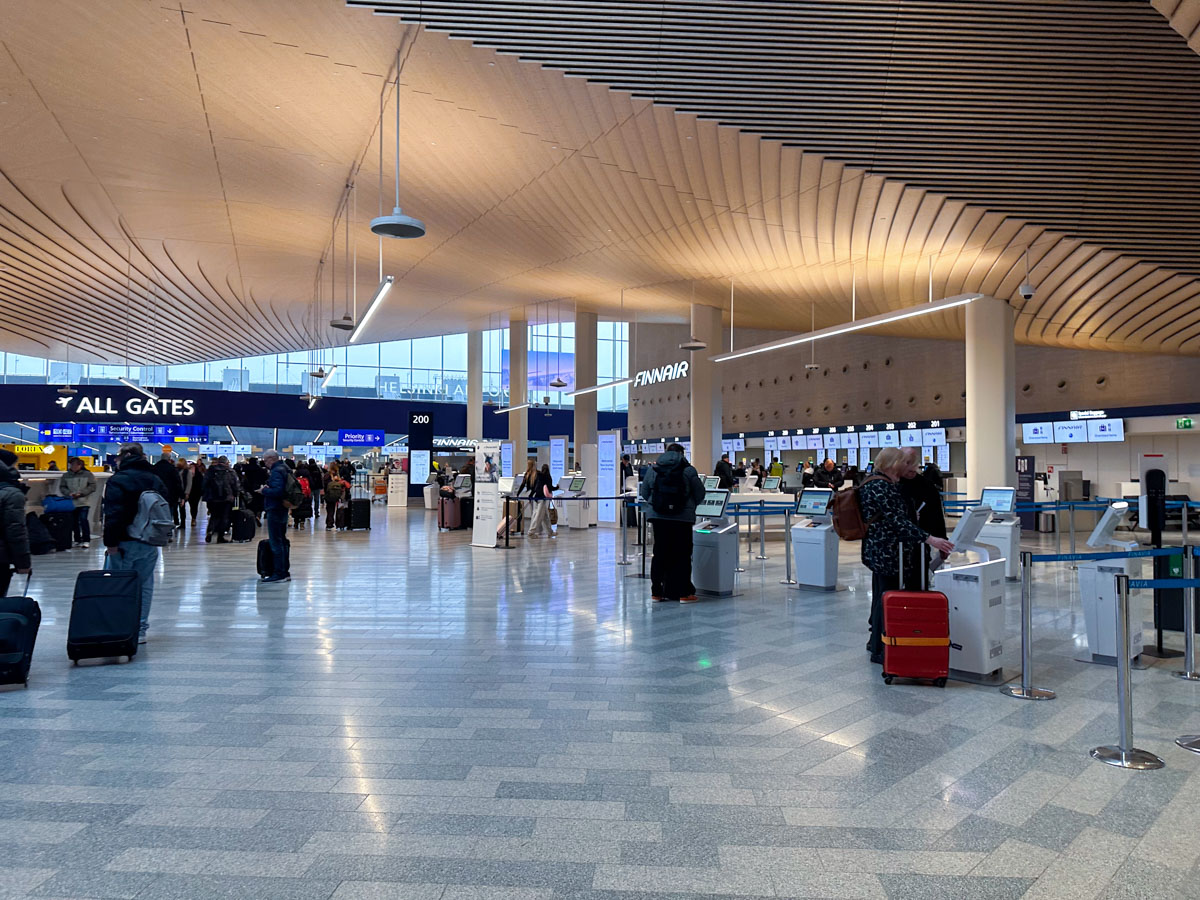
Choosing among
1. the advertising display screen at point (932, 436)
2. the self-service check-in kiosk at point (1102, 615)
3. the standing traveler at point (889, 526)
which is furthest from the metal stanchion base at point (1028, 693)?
the advertising display screen at point (932, 436)

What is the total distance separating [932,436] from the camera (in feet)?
71.9

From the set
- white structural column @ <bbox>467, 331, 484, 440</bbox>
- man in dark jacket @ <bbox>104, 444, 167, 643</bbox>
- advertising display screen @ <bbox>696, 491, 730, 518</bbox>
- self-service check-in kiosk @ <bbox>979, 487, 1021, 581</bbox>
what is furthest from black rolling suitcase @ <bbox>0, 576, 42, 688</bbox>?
white structural column @ <bbox>467, 331, 484, 440</bbox>

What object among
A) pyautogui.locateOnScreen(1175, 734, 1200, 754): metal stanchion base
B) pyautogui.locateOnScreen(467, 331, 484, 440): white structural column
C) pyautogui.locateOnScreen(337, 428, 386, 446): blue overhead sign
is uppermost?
pyautogui.locateOnScreen(467, 331, 484, 440): white structural column

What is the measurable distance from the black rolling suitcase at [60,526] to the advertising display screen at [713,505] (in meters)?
10.2

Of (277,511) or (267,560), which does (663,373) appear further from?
(277,511)

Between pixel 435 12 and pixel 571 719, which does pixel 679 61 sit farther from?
pixel 571 719

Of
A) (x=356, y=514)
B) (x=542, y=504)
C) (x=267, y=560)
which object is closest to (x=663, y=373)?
(x=356, y=514)

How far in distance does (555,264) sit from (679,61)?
833cm

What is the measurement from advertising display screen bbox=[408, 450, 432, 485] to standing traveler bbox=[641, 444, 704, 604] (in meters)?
21.9

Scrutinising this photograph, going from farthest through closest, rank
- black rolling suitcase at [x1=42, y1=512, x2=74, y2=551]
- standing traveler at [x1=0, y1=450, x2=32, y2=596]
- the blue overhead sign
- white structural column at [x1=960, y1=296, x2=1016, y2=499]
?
the blue overhead sign
white structural column at [x1=960, y1=296, x2=1016, y2=499]
black rolling suitcase at [x1=42, y1=512, x2=74, y2=551]
standing traveler at [x1=0, y1=450, x2=32, y2=596]

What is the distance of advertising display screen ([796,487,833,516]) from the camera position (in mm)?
8750

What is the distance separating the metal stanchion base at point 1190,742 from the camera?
12.6 ft

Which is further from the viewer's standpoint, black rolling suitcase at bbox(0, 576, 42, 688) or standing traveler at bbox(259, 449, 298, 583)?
standing traveler at bbox(259, 449, 298, 583)

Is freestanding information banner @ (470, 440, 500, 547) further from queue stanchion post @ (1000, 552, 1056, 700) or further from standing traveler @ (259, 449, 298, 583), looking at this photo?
queue stanchion post @ (1000, 552, 1056, 700)
